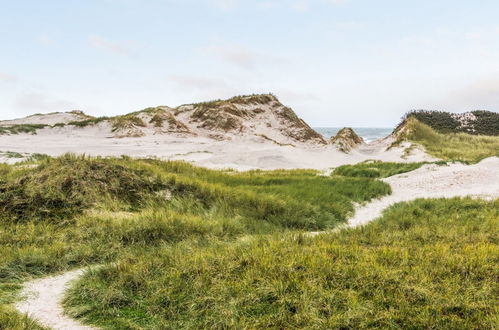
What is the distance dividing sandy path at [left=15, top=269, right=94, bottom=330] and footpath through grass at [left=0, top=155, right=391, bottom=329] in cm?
21

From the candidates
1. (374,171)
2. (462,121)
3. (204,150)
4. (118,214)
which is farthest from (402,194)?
(462,121)

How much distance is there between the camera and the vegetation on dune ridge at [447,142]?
28.4m

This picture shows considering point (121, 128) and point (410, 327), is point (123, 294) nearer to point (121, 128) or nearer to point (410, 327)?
point (410, 327)

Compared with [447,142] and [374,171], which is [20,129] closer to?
[374,171]

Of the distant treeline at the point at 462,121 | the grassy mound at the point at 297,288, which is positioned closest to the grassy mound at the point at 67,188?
the grassy mound at the point at 297,288

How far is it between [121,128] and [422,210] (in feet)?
110

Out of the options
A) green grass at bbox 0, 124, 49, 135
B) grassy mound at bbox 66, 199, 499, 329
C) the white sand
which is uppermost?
the white sand

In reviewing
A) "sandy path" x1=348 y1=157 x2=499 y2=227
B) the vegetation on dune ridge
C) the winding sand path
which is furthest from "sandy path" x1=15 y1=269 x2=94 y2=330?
the vegetation on dune ridge

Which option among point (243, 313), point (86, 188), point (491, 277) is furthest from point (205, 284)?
point (86, 188)

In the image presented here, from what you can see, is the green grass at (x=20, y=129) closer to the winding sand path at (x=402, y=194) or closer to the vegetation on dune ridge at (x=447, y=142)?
the winding sand path at (x=402, y=194)

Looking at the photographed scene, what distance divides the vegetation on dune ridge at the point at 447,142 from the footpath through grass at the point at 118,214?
17.9 m

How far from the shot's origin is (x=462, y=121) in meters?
50.4

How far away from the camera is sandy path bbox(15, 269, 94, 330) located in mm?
4332

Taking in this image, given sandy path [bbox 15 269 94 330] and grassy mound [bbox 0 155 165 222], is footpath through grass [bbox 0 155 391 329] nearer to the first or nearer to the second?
grassy mound [bbox 0 155 165 222]
